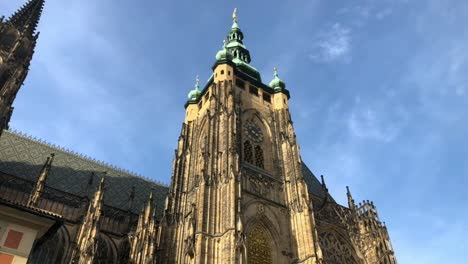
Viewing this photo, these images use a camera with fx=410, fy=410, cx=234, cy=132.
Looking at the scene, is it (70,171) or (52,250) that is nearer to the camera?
(52,250)

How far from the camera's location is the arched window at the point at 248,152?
27.6 m

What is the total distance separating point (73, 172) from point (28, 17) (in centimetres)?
1528

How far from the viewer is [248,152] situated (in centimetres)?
2808

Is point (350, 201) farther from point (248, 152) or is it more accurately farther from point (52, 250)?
point (52, 250)

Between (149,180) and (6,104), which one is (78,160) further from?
(6,104)

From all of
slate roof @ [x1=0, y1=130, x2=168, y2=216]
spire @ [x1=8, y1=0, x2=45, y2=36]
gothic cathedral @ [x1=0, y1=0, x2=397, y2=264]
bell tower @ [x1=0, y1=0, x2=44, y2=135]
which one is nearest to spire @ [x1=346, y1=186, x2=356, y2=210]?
gothic cathedral @ [x1=0, y1=0, x2=397, y2=264]

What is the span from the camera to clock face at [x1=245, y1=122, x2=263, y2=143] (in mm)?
29078

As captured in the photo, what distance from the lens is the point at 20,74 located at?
30828 millimetres

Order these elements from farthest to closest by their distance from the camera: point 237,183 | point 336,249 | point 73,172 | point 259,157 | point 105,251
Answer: point 73,172, point 259,157, point 336,249, point 105,251, point 237,183

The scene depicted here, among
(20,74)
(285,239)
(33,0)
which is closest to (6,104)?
(20,74)

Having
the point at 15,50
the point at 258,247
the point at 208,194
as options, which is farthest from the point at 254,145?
the point at 15,50

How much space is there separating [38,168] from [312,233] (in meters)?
20.4

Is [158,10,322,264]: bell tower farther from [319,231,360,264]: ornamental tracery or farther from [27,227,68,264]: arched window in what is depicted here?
[27,227,68,264]: arched window

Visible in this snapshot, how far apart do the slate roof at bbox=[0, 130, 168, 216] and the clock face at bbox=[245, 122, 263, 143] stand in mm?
9407
